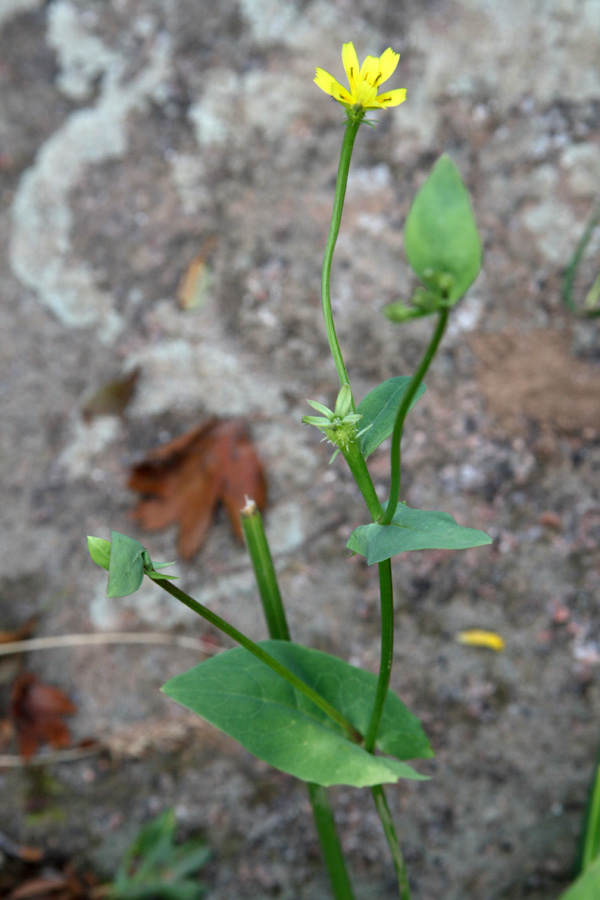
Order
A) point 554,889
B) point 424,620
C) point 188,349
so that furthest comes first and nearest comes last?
1. point 188,349
2. point 424,620
3. point 554,889

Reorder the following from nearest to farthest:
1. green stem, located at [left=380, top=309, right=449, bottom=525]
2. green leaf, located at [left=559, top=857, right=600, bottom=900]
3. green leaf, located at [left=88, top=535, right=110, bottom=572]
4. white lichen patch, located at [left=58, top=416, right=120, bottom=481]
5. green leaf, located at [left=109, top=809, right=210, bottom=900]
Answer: green stem, located at [left=380, top=309, right=449, bottom=525], green leaf, located at [left=88, top=535, right=110, bottom=572], green leaf, located at [left=559, top=857, right=600, bottom=900], green leaf, located at [left=109, top=809, right=210, bottom=900], white lichen patch, located at [left=58, top=416, right=120, bottom=481]

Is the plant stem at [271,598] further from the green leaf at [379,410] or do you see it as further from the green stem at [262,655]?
the green leaf at [379,410]

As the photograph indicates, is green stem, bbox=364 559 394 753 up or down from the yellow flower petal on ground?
up

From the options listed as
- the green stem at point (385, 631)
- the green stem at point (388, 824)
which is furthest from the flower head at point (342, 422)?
the green stem at point (388, 824)

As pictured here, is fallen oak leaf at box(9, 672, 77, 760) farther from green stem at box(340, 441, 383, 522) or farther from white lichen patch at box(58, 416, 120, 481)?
green stem at box(340, 441, 383, 522)

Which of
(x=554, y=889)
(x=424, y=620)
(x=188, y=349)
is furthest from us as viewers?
(x=188, y=349)

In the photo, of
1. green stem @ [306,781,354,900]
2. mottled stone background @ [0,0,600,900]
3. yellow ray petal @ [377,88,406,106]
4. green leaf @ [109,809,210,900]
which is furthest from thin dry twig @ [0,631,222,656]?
yellow ray petal @ [377,88,406,106]

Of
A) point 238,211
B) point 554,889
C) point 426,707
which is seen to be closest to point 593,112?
point 238,211

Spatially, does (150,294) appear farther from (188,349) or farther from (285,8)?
(285,8)
